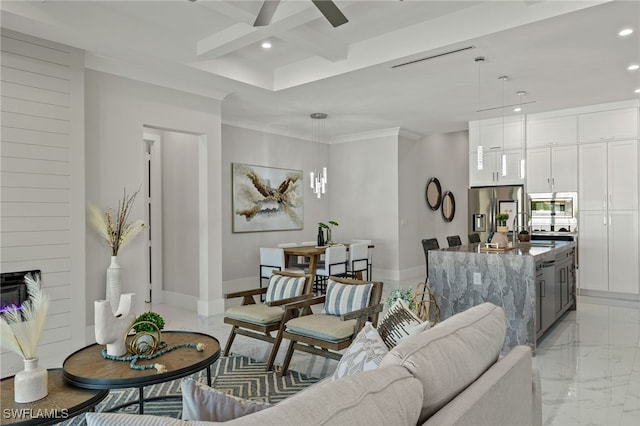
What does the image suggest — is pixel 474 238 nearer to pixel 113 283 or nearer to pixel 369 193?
pixel 369 193

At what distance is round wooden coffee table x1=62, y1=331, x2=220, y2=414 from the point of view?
6.87 feet

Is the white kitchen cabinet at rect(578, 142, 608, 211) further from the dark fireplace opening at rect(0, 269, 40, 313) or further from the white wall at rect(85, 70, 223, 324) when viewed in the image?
the dark fireplace opening at rect(0, 269, 40, 313)

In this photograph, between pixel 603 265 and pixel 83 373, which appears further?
pixel 603 265

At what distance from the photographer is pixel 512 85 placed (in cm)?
526

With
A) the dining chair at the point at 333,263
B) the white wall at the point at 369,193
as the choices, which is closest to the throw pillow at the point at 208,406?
the dining chair at the point at 333,263

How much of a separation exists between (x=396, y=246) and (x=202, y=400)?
23.1 feet

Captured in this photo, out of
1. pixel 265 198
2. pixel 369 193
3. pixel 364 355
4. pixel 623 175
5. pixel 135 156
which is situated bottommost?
pixel 364 355

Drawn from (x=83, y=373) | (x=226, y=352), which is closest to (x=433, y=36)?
(x=226, y=352)

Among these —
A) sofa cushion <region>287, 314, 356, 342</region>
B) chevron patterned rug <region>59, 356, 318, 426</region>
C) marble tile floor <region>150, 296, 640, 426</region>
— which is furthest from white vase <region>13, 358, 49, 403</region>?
marble tile floor <region>150, 296, 640, 426</region>

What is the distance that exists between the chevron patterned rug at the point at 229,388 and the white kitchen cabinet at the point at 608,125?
5.56 metres

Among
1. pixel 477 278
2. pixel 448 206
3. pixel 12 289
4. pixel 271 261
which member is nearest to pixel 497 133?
pixel 448 206

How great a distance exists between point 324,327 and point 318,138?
5994mm

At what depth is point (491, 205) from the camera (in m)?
6.96

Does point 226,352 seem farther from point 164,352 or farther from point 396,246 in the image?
point 396,246
